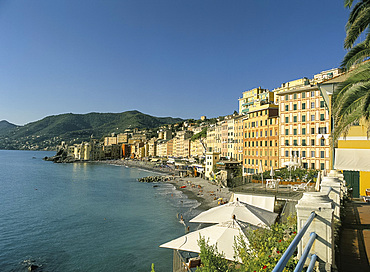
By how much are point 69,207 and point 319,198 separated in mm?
43147

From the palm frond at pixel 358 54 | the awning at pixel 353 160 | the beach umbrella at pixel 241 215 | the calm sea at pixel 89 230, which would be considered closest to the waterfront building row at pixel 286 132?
the calm sea at pixel 89 230

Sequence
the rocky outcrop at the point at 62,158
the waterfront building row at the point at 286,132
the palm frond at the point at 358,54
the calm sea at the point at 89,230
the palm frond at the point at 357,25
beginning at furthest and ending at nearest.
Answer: the rocky outcrop at the point at 62,158
the waterfront building row at the point at 286,132
the calm sea at the point at 89,230
the palm frond at the point at 357,25
the palm frond at the point at 358,54

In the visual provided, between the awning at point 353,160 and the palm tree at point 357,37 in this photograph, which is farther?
the awning at point 353,160

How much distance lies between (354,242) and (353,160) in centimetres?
629

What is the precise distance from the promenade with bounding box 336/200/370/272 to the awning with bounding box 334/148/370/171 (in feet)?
8.24

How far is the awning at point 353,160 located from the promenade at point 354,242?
2511 mm

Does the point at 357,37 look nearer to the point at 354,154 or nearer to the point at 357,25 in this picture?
the point at 357,25

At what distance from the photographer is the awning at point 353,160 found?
1023cm

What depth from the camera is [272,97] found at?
67500 millimetres

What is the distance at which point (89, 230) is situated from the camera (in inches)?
1143

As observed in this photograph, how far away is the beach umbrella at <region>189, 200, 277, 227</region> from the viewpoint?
11.5 meters

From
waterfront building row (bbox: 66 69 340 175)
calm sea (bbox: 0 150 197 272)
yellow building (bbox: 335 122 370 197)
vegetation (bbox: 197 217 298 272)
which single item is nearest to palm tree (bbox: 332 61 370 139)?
yellow building (bbox: 335 122 370 197)

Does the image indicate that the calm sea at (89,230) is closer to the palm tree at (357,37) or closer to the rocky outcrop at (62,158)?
the palm tree at (357,37)

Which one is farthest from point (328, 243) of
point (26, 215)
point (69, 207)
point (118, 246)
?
point (69, 207)
